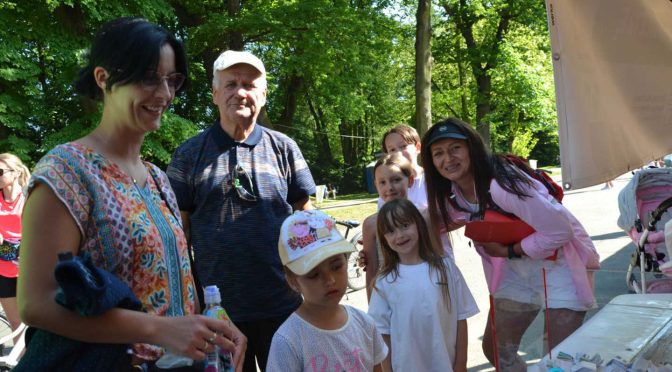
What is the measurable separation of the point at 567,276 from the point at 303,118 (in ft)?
125

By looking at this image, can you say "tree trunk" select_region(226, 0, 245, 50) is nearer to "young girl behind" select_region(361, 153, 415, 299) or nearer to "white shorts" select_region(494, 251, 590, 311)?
"young girl behind" select_region(361, 153, 415, 299)

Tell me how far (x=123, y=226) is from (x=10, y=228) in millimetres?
5100

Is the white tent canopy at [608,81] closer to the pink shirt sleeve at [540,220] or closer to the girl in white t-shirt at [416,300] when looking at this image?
the pink shirt sleeve at [540,220]

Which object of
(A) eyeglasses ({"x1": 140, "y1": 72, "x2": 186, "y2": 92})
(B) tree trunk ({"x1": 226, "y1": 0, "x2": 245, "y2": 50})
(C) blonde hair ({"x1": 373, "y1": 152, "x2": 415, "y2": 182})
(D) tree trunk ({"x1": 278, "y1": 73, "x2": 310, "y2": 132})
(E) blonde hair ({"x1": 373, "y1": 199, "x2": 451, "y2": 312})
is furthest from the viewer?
(D) tree trunk ({"x1": 278, "y1": 73, "x2": 310, "y2": 132})

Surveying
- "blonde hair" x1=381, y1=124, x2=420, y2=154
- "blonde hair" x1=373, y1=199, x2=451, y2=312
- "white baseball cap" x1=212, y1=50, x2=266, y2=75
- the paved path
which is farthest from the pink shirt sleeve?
"blonde hair" x1=381, y1=124, x2=420, y2=154

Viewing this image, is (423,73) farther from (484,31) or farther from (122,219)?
(484,31)

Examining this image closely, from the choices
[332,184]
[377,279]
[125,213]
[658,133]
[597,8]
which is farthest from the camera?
[332,184]

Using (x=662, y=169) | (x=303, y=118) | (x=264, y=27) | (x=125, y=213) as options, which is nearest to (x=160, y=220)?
(x=125, y=213)

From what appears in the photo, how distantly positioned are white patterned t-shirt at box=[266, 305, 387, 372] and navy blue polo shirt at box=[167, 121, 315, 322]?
0.47 meters

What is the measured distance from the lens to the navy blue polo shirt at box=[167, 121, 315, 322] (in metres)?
2.70

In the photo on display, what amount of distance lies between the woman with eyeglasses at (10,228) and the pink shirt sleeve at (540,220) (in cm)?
489

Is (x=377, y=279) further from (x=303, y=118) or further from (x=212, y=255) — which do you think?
(x=303, y=118)

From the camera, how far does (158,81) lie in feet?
5.37

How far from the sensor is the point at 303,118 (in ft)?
133
